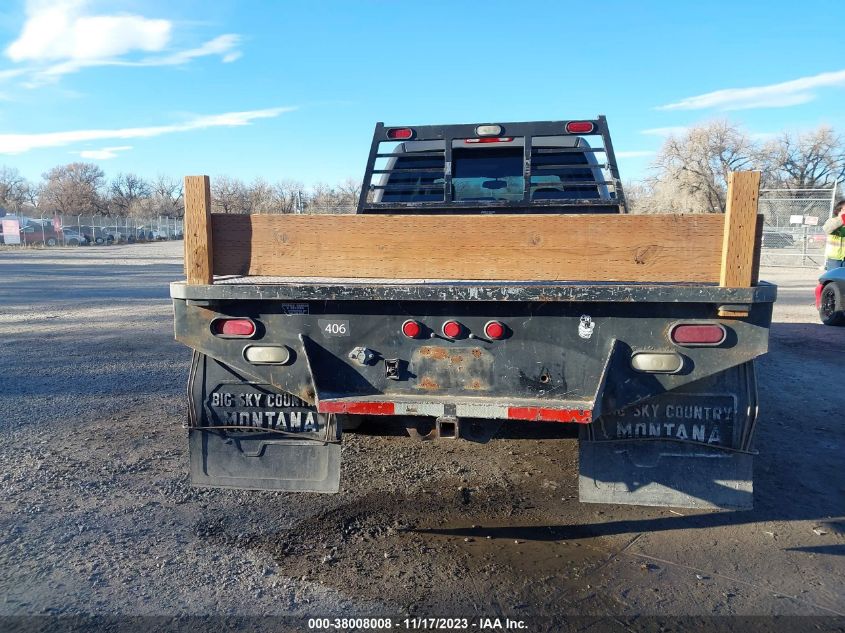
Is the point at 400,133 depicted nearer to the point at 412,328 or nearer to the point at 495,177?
the point at 495,177

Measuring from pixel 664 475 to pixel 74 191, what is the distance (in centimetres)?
9197

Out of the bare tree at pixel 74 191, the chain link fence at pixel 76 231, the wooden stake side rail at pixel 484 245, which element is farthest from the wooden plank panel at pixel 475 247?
the bare tree at pixel 74 191

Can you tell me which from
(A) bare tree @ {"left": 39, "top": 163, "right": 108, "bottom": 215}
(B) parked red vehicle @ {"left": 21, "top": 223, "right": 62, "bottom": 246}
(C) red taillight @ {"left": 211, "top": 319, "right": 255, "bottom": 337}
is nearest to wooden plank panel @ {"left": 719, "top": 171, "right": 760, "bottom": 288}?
(C) red taillight @ {"left": 211, "top": 319, "right": 255, "bottom": 337}

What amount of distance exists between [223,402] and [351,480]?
1246 mm

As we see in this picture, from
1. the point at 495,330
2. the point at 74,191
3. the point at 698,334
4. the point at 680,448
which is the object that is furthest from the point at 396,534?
the point at 74,191

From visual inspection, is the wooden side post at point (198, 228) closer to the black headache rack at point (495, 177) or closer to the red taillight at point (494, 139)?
the black headache rack at point (495, 177)

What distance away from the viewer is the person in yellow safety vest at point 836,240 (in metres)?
11.4

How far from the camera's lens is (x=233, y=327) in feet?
11.3

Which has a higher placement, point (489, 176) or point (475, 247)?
point (489, 176)

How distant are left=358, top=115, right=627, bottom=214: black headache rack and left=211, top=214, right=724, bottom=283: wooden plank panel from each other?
2.52 metres

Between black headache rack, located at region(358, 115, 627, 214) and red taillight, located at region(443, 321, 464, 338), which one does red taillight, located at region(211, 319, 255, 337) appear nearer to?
red taillight, located at region(443, 321, 464, 338)

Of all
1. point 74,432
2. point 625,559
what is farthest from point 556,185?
point 74,432

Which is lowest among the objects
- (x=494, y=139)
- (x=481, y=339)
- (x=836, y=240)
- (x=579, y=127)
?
(x=481, y=339)

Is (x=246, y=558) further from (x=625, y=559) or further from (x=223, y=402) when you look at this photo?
(x=625, y=559)
